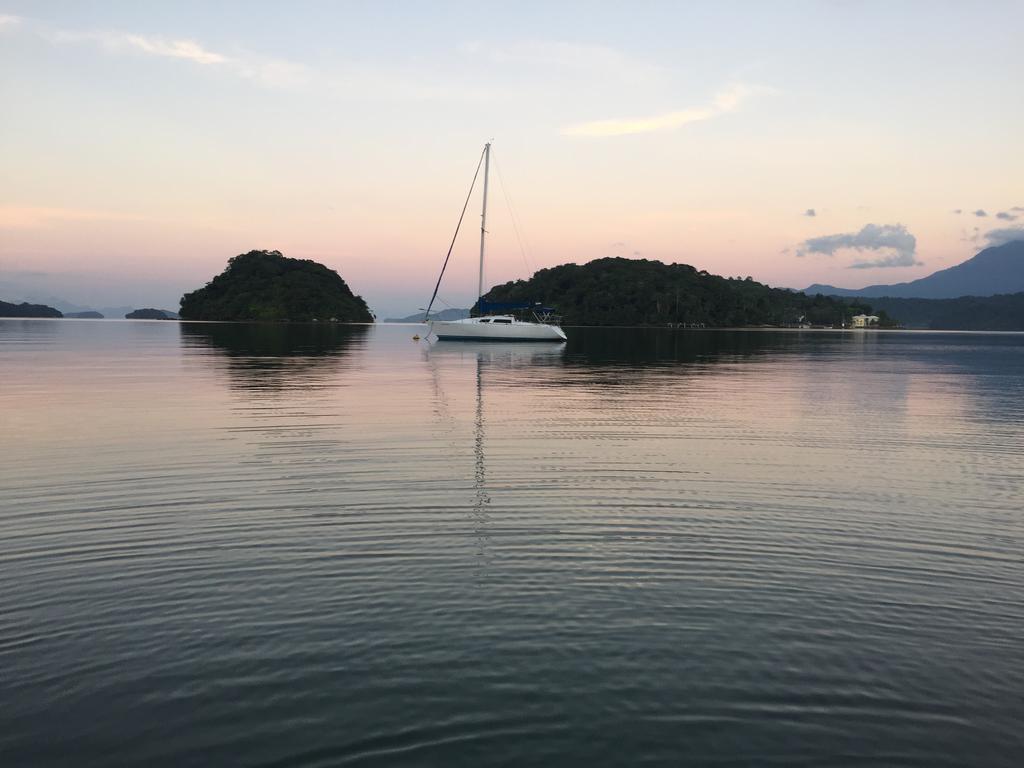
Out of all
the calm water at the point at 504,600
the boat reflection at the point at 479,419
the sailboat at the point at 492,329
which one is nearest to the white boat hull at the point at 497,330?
the sailboat at the point at 492,329

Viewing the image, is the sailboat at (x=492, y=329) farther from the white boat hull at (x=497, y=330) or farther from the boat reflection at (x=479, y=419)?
the boat reflection at (x=479, y=419)

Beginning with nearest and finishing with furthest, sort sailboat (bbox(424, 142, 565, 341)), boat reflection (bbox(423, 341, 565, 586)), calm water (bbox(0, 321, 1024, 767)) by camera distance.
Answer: calm water (bbox(0, 321, 1024, 767)) < boat reflection (bbox(423, 341, 565, 586)) < sailboat (bbox(424, 142, 565, 341))

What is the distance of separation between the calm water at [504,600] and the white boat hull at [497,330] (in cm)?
8098

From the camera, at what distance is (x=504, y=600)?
1019cm

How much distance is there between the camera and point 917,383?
51469 mm

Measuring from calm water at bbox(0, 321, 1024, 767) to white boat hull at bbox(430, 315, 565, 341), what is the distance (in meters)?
81.0

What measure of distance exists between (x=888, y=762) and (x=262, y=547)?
9467mm

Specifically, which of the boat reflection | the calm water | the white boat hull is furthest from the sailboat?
the calm water

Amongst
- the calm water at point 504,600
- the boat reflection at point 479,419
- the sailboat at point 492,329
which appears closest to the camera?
the calm water at point 504,600

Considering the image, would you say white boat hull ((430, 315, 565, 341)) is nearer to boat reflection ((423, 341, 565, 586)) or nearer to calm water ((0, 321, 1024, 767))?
boat reflection ((423, 341, 565, 586))

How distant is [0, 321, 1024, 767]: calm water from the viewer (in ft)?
22.9

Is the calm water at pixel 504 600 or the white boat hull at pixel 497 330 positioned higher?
the white boat hull at pixel 497 330

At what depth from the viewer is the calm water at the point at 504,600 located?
6977 mm

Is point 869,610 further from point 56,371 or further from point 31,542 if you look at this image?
point 56,371
